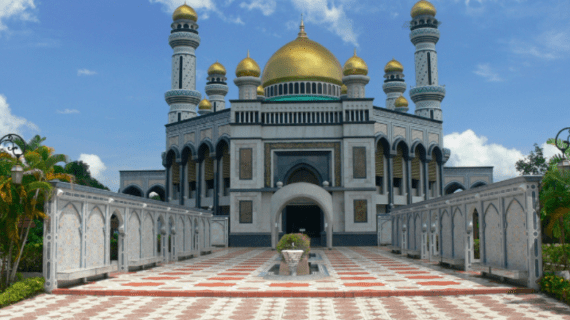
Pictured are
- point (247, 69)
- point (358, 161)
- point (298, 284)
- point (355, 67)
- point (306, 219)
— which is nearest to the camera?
point (298, 284)

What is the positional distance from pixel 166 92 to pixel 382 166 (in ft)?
70.3

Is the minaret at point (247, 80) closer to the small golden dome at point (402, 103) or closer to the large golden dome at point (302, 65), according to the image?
the large golden dome at point (302, 65)

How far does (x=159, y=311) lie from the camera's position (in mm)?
9484

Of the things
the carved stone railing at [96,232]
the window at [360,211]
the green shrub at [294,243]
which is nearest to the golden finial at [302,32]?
the window at [360,211]

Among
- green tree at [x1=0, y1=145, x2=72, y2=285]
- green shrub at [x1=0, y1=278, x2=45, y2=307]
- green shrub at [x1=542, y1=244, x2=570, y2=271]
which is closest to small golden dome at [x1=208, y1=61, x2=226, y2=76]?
green tree at [x1=0, y1=145, x2=72, y2=285]

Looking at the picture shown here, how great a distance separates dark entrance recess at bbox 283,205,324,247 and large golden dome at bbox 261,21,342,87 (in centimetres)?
1119

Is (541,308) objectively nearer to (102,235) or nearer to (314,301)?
(314,301)

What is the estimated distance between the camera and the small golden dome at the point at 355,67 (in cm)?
3644

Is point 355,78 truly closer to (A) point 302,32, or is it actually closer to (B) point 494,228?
(A) point 302,32

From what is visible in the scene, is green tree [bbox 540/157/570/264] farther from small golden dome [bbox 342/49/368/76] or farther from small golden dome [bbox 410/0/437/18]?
small golden dome [bbox 410/0/437/18]

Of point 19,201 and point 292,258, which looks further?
point 292,258

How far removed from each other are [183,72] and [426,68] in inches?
888

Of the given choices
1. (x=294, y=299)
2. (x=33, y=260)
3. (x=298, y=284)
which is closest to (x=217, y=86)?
(x=33, y=260)

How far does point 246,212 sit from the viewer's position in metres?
33.7
